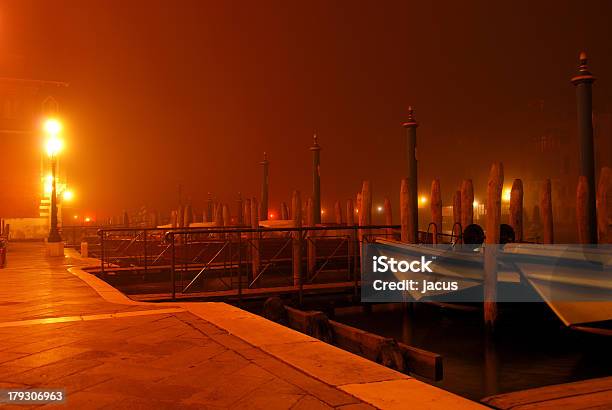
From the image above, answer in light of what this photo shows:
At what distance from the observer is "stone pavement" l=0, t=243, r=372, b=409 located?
3.92 meters

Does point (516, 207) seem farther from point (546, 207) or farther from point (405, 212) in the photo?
point (405, 212)

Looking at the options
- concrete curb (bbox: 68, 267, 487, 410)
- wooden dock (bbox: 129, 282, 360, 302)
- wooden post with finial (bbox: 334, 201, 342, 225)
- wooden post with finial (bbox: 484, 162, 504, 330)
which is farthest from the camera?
wooden post with finial (bbox: 334, 201, 342, 225)

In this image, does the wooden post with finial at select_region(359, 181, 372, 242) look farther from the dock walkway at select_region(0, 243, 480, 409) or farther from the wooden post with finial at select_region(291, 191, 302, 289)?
the dock walkway at select_region(0, 243, 480, 409)

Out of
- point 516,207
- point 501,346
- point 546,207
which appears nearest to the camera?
point 501,346

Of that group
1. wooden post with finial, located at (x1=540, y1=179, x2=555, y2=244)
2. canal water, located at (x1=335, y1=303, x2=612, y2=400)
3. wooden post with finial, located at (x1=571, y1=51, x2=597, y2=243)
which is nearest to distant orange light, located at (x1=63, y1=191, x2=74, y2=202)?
canal water, located at (x1=335, y1=303, x2=612, y2=400)

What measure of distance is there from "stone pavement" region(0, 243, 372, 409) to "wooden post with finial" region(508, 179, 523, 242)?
7488 mm

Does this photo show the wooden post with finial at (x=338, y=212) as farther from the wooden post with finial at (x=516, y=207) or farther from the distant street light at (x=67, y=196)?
the distant street light at (x=67, y=196)

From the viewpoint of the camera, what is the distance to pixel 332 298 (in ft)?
43.4

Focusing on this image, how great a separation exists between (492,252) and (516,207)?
2.33 m

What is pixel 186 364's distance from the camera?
4820 mm

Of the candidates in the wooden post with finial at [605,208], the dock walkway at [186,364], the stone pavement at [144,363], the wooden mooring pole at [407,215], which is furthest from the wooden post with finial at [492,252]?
the stone pavement at [144,363]

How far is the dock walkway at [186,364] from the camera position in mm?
3910

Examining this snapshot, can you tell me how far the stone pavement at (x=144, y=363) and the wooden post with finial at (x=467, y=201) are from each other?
6.89 m

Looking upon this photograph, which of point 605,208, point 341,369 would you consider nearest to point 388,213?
point 605,208
